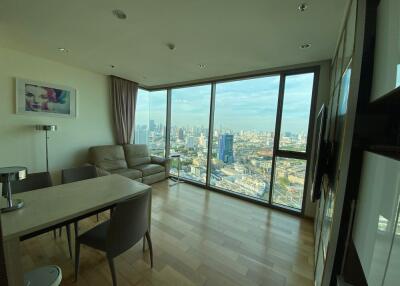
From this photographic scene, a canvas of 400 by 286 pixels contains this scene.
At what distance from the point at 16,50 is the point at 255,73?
12.9ft

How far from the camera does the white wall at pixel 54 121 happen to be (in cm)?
274

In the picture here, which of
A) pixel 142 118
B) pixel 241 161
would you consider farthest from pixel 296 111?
pixel 142 118

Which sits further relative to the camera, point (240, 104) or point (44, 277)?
point (240, 104)

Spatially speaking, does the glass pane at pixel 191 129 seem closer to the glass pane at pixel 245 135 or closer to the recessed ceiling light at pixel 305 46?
the glass pane at pixel 245 135

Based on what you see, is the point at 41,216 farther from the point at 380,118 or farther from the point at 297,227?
the point at 297,227

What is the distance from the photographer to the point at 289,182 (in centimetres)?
298

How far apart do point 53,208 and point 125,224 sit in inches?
22.1

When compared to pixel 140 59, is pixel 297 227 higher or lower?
lower

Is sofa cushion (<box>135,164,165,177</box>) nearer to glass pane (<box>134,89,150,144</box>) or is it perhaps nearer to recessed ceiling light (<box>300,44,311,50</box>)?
glass pane (<box>134,89,150,144</box>)

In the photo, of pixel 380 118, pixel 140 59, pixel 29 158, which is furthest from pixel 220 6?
pixel 29 158

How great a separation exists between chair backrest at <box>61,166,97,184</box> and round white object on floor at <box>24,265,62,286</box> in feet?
3.55

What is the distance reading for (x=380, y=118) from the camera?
864 mm

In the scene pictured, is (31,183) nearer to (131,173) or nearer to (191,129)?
(131,173)

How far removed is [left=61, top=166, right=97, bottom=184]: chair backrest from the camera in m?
2.00
